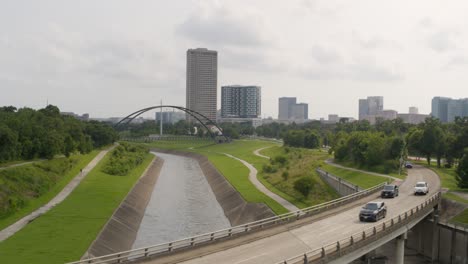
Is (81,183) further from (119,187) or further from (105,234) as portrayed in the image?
(105,234)

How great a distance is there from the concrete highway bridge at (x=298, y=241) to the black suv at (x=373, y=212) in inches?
23.1

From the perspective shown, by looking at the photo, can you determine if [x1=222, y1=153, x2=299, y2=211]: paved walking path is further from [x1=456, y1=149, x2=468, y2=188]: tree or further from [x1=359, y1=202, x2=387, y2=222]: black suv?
[x1=359, y1=202, x2=387, y2=222]: black suv

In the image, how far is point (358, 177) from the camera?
240 feet

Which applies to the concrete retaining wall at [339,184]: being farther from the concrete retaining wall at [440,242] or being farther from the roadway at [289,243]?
the roadway at [289,243]

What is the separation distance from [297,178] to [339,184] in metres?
8.20

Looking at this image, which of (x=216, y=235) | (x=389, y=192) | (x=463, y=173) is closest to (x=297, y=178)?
(x=463, y=173)

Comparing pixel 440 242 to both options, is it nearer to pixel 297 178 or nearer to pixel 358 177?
pixel 358 177

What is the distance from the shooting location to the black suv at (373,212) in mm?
37312

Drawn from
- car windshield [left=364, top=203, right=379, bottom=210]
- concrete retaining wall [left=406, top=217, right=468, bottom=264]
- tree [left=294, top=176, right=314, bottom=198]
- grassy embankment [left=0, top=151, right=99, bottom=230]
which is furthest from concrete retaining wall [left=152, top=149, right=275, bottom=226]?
grassy embankment [left=0, top=151, right=99, bottom=230]

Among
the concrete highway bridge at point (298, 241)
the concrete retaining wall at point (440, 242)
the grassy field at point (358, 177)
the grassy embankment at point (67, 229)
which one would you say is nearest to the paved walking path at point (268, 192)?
the grassy field at point (358, 177)

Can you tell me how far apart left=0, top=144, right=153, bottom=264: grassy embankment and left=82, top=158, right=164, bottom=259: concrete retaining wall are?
725mm

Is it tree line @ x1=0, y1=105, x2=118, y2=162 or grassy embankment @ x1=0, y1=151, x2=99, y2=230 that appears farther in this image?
tree line @ x1=0, y1=105, x2=118, y2=162

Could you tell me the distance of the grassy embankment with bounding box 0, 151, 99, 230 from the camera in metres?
50.0

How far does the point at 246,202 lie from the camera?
65750 millimetres
